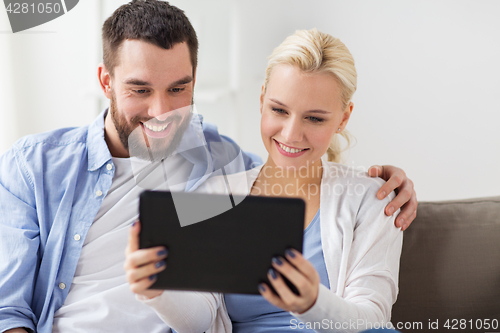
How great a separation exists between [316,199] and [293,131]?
0.21 metres

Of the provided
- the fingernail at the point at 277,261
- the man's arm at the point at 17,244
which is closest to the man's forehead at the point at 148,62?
Answer: the man's arm at the point at 17,244

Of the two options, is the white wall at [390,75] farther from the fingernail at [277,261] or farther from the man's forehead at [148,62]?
the fingernail at [277,261]

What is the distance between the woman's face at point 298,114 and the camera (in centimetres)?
99

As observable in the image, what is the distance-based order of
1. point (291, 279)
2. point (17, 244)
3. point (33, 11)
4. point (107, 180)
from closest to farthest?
point (291, 279)
point (17, 244)
point (107, 180)
point (33, 11)

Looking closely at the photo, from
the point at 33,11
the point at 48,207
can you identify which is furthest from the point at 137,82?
the point at 33,11

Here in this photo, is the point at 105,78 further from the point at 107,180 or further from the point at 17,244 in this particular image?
the point at 17,244

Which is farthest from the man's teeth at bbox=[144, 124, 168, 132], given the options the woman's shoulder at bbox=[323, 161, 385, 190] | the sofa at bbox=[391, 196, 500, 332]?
the sofa at bbox=[391, 196, 500, 332]

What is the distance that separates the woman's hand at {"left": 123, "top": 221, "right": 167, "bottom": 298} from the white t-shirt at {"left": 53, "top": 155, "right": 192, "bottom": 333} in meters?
0.32

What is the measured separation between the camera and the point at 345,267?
3.14 ft

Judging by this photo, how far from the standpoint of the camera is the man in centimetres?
102

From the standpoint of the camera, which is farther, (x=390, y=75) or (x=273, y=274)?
(x=390, y=75)

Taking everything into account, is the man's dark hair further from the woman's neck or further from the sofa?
the sofa

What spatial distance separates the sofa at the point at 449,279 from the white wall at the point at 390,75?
630 mm

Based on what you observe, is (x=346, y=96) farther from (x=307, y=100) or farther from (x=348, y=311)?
(x=348, y=311)
